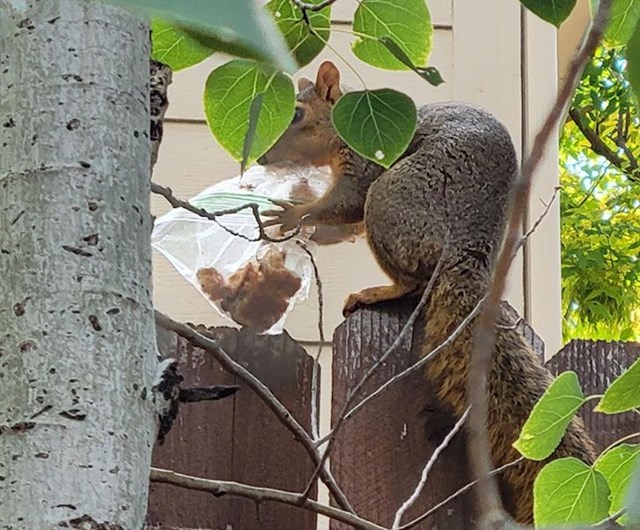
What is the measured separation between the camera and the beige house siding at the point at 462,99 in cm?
164

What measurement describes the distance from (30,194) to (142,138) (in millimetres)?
52

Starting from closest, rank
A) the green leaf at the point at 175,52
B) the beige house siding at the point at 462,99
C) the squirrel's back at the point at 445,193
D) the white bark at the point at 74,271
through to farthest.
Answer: the white bark at the point at 74,271, the green leaf at the point at 175,52, the squirrel's back at the point at 445,193, the beige house siding at the point at 462,99

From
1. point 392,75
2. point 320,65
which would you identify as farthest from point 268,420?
point 320,65

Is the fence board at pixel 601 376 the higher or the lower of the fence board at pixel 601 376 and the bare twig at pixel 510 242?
the higher

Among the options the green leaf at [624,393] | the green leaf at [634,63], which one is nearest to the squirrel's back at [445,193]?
the green leaf at [624,393]

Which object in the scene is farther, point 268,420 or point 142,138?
point 268,420

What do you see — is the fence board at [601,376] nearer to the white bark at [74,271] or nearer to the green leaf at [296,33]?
the green leaf at [296,33]

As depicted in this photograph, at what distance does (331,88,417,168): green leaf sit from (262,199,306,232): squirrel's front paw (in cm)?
71

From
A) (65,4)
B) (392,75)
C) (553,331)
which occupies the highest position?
(392,75)

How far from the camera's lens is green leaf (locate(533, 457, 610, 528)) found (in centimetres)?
69

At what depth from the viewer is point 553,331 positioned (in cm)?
165

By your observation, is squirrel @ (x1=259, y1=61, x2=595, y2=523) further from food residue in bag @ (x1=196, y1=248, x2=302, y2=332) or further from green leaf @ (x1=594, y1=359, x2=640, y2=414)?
green leaf @ (x1=594, y1=359, x2=640, y2=414)

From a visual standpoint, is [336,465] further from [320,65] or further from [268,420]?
[320,65]

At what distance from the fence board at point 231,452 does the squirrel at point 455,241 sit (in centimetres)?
16
